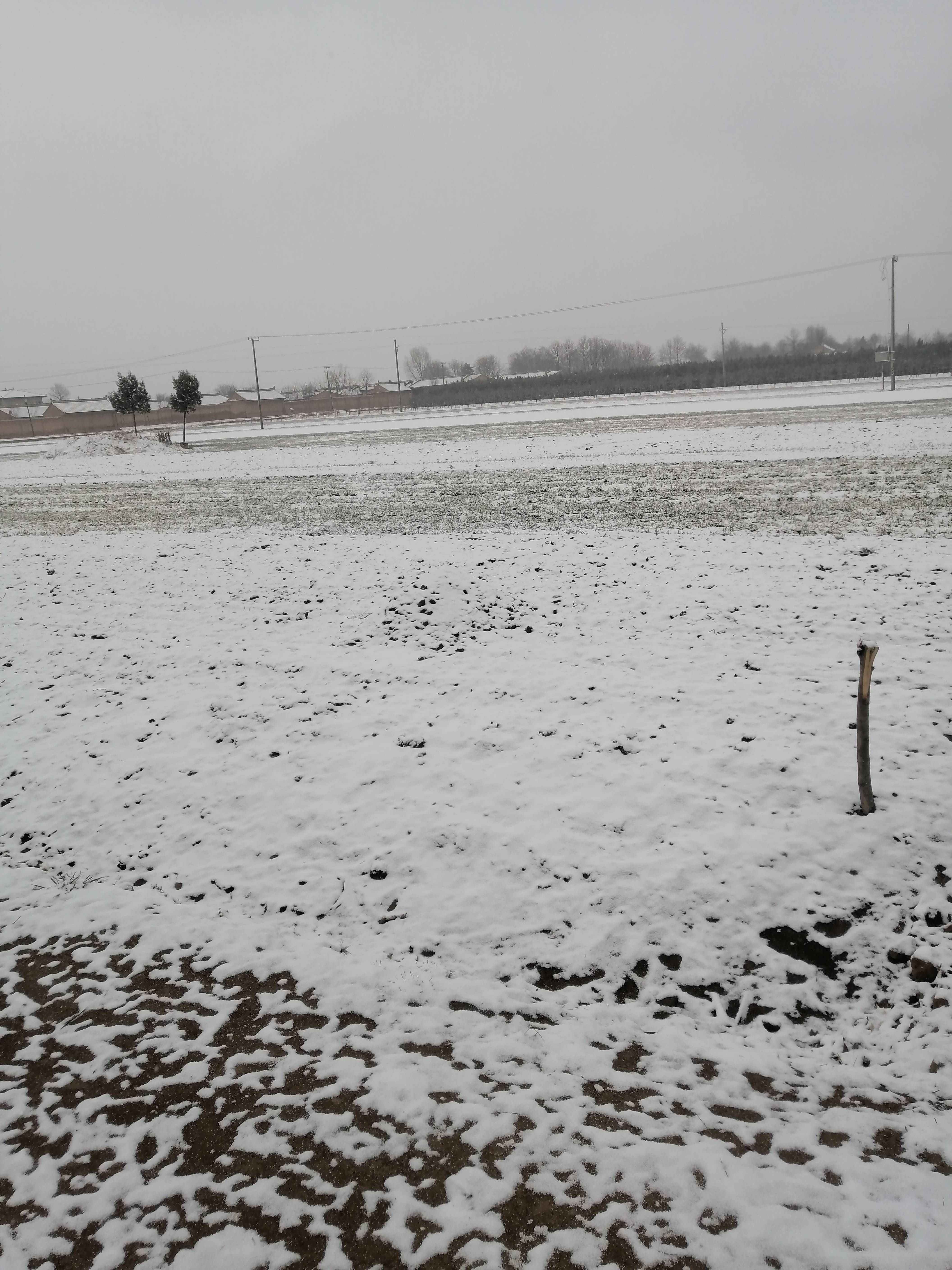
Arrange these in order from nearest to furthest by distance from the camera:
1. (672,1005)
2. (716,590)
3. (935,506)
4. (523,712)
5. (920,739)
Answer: (672,1005), (920,739), (523,712), (716,590), (935,506)

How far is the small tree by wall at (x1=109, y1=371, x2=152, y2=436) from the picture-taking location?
55.5 meters

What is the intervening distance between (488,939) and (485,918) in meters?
0.19

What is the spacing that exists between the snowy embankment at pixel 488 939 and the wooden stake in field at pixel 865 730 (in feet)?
0.41

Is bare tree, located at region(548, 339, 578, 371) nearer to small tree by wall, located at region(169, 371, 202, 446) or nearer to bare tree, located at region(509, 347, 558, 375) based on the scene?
bare tree, located at region(509, 347, 558, 375)

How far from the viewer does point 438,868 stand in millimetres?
5391

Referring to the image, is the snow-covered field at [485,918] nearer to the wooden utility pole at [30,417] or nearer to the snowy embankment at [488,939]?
the snowy embankment at [488,939]

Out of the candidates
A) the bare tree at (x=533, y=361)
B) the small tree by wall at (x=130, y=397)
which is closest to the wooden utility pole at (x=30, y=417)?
the small tree by wall at (x=130, y=397)

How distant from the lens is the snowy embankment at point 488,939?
308cm

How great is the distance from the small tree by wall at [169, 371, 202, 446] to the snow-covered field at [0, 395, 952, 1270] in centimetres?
4897

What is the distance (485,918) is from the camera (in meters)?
4.93

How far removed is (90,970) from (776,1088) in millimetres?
4121

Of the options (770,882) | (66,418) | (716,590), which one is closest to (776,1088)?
(770,882)

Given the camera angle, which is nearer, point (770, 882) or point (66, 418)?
point (770, 882)

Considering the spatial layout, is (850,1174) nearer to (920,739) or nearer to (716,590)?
(920,739)
